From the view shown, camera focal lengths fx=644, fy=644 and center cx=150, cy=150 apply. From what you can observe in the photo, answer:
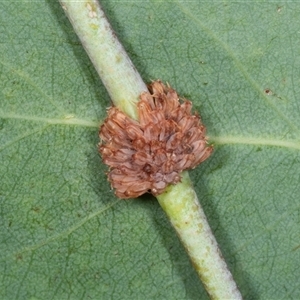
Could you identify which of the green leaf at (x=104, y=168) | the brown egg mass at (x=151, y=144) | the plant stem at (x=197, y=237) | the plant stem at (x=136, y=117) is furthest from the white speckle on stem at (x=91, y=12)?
the plant stem at (x=197, y=237)

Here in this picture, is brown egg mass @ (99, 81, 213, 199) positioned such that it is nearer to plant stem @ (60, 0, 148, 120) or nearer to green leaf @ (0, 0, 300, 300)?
plant stem @ (60, 0, 148, 120)

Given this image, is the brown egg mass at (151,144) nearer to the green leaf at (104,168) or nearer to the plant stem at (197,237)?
the plant stem at (197,237)

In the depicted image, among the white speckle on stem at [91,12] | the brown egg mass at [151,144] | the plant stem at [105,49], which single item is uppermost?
the white speckle on stem at [91,12]

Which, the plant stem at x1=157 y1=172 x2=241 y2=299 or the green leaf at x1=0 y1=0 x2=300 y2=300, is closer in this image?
the plant stem at x1=157 y1=172 x2=241 y2=299

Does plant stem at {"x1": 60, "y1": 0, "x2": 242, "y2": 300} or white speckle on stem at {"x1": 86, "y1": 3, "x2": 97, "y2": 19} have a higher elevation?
white speckle on stem at {"x1": 86, "y1": 3, "x2": 97, "y2": 19}

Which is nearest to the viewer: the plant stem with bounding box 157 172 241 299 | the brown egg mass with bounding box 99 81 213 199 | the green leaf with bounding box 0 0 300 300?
the brown egg mass with bounding box 99 81 213 199

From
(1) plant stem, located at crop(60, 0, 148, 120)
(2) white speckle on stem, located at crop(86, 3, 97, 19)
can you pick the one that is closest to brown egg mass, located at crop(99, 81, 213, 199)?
(1) plant stem, located at crop(60, 0, 148, 120)

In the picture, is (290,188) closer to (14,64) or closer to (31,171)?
(31,171)
